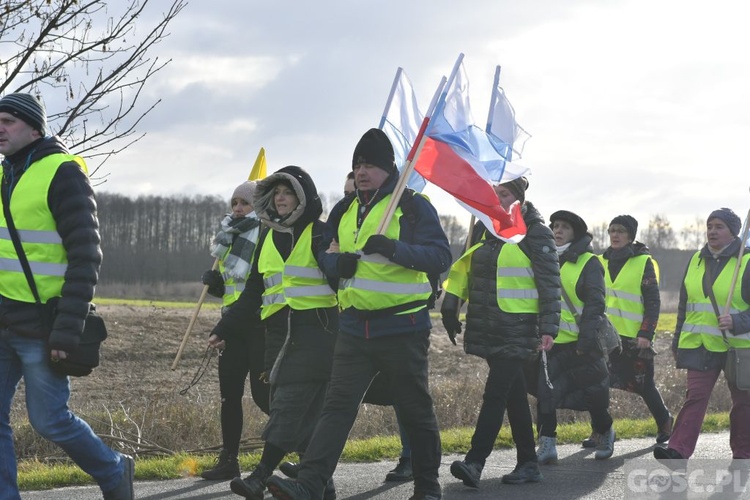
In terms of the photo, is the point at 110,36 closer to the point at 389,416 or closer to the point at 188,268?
the point at 389,416

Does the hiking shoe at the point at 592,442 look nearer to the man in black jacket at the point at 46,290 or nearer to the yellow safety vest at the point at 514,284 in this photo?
the yellow safety vest at the point at 514,284

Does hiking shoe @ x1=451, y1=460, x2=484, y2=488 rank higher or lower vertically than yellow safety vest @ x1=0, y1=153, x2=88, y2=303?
lower

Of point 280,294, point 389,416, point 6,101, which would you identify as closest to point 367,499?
point 280,294

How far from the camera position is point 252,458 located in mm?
8648

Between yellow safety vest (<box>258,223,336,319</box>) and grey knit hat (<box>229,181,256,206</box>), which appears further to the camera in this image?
Result: grey knit hat (<box>229,181,256,206</box>)

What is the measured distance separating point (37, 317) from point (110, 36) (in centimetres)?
368

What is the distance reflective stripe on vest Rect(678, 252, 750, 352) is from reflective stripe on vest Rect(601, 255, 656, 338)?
157cm

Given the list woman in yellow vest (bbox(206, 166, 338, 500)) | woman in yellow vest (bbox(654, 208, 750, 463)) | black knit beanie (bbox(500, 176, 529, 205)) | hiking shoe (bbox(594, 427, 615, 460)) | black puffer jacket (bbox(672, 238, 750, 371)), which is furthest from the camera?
hiking shoe (bbox(594, 427, 615, 460))

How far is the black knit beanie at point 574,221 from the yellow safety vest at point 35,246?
5.34m

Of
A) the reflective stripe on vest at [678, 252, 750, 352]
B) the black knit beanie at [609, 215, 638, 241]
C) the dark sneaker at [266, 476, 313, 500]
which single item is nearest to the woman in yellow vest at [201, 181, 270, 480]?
the dark sneaker at [266, 476, 313, 500]

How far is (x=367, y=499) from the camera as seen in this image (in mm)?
7125

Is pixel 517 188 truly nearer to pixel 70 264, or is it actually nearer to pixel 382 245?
pixel 382 245

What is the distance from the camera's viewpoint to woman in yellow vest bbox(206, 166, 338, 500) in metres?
6.92

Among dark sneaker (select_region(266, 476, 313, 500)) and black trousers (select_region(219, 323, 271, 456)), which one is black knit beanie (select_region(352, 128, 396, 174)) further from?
dark sneaker (select_region(266, 476, 313, 500))
